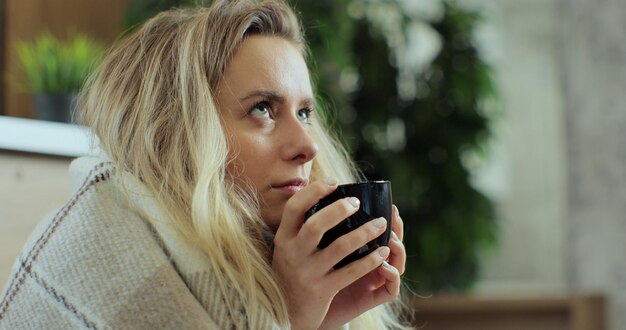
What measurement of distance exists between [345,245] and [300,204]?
57 millimetres

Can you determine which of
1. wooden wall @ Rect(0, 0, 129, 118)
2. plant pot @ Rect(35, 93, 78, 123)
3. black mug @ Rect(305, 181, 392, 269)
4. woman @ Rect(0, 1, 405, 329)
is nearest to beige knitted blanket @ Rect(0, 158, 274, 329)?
woman @ Rect(0, 1, 405, 329)

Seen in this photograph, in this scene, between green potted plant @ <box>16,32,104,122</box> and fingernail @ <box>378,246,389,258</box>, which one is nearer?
fingernail @ <box>378,246,389,258</box>

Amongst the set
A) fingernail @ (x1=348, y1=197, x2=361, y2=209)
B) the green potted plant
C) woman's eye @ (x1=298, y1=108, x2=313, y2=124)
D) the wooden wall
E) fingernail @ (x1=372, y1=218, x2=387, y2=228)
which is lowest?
fingernail @ (x1=372, y1=218, x2=387, y2=228)

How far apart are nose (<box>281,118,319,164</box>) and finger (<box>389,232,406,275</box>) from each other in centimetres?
12

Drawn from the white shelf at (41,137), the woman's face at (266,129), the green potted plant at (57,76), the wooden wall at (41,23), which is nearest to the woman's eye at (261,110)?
the woman's face at (266,129)

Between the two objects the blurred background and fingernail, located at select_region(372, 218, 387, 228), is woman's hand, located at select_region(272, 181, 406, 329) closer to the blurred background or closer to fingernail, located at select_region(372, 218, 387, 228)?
fingernail, located at select_region(372, 218, 387, 228)

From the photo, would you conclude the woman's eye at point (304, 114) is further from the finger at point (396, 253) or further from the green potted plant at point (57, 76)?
the green potted plant at point (57, 76)

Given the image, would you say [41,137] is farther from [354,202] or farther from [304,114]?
[354,202]

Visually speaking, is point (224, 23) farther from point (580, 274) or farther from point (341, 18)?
point (580, 274)

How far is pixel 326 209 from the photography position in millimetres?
809

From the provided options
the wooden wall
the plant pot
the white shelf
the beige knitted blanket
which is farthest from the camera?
the wooden wall

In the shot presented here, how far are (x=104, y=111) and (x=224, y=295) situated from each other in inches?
10.8

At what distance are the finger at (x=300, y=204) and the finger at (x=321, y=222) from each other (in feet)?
0.06

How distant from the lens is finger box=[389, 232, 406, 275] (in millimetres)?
935
